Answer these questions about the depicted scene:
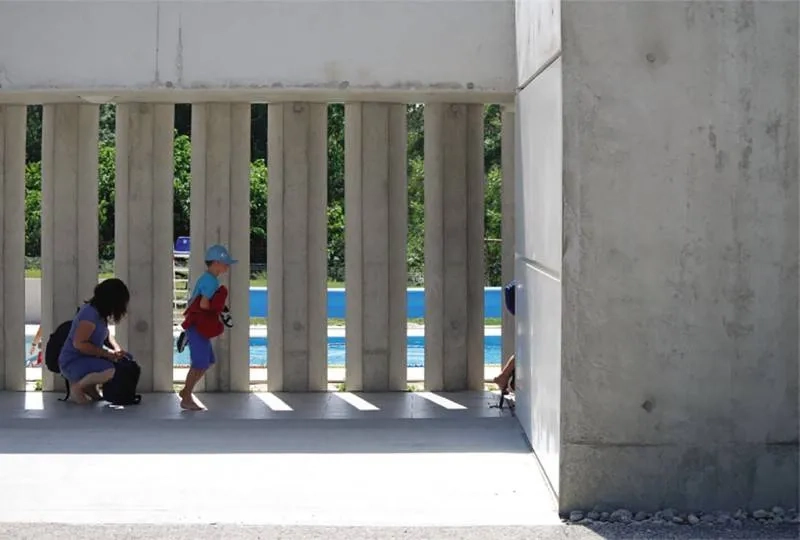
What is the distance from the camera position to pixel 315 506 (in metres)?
7.49

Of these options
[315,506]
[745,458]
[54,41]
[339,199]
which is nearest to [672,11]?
[745,458]

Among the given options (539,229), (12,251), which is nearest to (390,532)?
(539,229)

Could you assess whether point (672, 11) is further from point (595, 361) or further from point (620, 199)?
point (595, 361)

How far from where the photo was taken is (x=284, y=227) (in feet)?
40.6

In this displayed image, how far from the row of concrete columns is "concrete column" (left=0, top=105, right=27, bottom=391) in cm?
2

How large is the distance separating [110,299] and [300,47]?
2.57m

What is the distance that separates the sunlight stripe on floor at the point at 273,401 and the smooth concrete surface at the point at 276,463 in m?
0.04

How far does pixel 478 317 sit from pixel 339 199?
55.3ft

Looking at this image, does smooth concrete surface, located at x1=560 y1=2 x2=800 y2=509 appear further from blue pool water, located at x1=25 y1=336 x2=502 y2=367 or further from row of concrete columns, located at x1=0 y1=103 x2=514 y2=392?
blue pool water, located at x1=25 y1=336 x2=502 y2=367

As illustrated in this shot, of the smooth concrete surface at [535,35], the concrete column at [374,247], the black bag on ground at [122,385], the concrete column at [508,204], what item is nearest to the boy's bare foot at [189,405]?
the black bag on ground at [122,385]

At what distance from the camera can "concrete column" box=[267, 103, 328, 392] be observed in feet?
40.5

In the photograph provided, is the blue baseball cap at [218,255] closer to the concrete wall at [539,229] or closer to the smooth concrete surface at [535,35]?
the concrete wall at [539,229]

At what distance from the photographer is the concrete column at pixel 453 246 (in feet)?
40.5

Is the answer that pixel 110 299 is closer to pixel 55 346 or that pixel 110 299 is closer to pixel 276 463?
pixel 55 346
